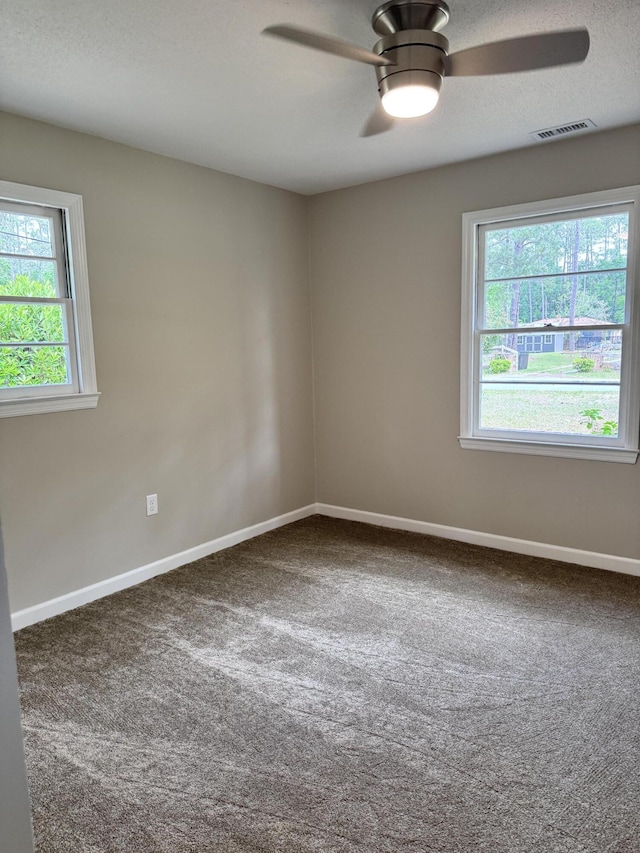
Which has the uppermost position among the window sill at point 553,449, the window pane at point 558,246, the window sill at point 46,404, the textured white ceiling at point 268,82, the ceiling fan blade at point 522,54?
the textured white ceiling at point 268,82

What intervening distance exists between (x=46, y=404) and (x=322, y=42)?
6.85 feet

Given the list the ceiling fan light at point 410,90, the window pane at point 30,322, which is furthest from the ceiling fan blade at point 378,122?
the window pane at point 30,322

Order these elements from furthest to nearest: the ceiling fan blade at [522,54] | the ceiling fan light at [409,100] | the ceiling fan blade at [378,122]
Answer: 1. the ceiling fan blade at [378,122]
2. the ceiling fan light at [409,100]
3. the ceiling fan blade at [522,54]

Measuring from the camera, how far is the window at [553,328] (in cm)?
328

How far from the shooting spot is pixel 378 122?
248 cm

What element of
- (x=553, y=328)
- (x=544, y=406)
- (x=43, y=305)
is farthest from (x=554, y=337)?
(x=43, y=305)

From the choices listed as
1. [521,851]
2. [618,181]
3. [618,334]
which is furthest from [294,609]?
[618,181]

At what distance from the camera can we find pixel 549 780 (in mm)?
1815

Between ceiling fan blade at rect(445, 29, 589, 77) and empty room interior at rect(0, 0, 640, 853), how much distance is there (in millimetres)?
12

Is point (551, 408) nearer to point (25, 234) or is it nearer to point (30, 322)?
point (30, 322)

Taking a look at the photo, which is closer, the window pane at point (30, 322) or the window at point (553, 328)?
the window pane at point (30, 322)

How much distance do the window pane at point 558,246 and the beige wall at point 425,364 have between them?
7.3 inches

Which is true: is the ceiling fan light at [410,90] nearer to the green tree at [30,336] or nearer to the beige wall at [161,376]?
the beige wall at [161,376]

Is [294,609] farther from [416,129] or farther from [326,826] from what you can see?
[416,129]
